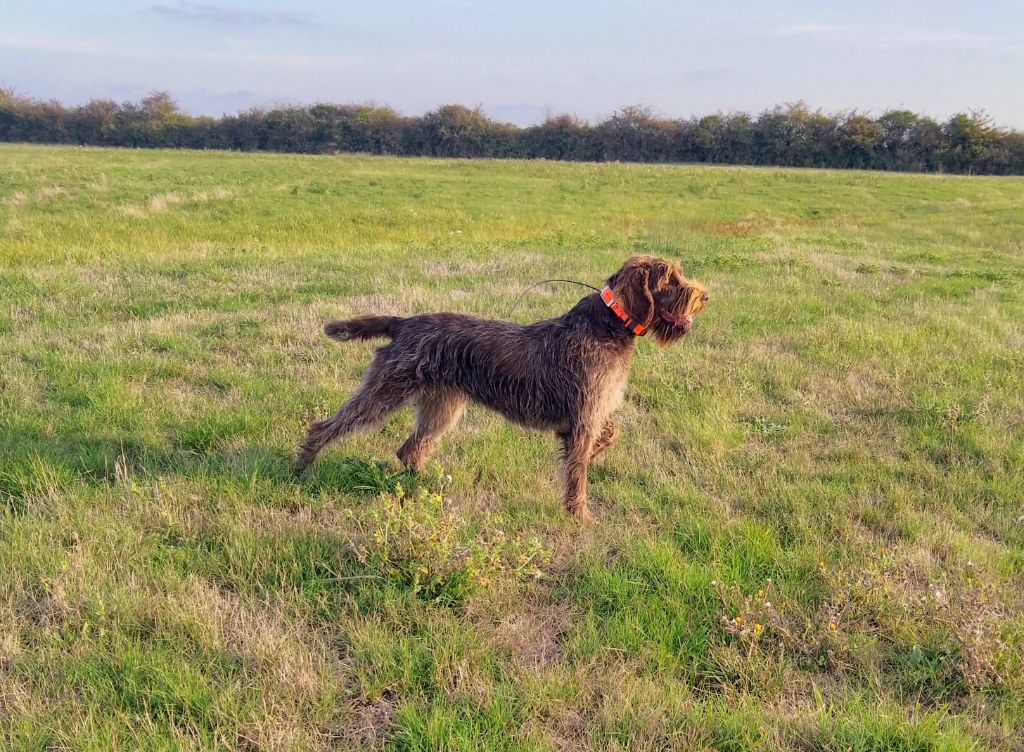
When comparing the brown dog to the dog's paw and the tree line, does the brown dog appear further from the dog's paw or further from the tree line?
the tree line

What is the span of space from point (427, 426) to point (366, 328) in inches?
A: 33.5

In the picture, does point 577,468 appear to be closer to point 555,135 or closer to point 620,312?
point 620,312

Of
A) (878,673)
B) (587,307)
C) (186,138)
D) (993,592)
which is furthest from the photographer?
(186,138)

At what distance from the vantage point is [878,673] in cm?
306

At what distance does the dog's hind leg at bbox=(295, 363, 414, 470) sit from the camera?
15.3 feet

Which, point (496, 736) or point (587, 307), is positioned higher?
point (587, 307)

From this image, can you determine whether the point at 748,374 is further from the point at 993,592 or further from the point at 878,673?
the point at 878,673

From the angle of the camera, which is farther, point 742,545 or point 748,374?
point 748,374

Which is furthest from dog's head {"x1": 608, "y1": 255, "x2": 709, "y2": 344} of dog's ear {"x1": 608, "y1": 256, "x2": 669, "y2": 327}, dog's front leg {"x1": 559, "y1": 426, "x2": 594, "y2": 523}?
Result: dog's front leg {"x1": 559, "y1": 426, "x2": 594, "y2": 523}

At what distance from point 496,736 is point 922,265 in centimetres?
1529

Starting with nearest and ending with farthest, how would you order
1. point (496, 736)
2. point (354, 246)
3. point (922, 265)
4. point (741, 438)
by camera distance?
point (496, 736)
point (741, 438)
point (922, 265)
point (354, 246)

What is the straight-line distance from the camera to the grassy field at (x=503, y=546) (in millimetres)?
2766

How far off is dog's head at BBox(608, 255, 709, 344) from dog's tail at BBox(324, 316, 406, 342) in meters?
1.62

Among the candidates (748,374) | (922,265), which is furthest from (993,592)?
(922,265)
